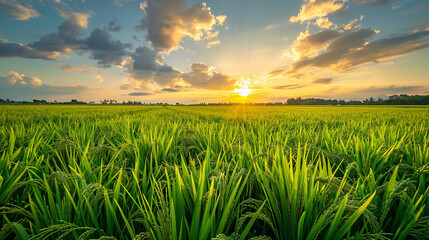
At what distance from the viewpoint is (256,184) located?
1446 millimetres

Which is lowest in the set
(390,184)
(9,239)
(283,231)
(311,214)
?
(9,239)

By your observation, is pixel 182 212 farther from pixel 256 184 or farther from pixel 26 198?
pixel 26 198

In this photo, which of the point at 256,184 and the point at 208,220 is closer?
the point at 208,220

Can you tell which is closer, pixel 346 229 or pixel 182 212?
pixel 346 229

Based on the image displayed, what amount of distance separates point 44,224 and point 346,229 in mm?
1632

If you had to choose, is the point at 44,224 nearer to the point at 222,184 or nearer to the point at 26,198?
the point at 26,198

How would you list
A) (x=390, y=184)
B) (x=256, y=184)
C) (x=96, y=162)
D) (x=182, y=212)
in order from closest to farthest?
(x=182, y=212)
(x=390, y=184)
(x=256, y=184)
(x=96, y=162)

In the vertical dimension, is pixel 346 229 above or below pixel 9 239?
above

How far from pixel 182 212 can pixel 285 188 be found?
65 cm

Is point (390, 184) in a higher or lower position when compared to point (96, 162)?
higher

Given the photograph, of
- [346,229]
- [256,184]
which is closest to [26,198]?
[256,184]

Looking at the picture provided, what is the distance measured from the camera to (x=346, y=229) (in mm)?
816

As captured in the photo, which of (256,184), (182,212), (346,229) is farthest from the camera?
(256,184)

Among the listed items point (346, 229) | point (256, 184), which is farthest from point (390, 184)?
point (256, 184)
